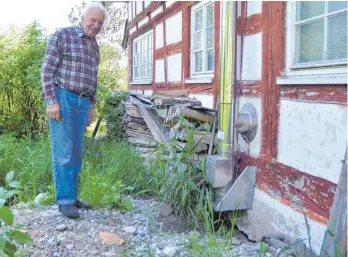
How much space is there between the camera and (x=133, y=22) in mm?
11375

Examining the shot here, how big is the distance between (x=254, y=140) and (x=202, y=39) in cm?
250

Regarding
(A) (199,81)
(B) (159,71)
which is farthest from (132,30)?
(A) (199,81)

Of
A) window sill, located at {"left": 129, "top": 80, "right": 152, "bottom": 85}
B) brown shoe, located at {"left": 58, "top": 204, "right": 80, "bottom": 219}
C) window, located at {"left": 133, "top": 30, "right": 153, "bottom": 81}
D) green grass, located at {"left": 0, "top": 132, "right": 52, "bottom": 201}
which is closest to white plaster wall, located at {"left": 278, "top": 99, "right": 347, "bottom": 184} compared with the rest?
brown shoe, located at {"left": 58, "top": 204, "right": 80, "bottom": 219}

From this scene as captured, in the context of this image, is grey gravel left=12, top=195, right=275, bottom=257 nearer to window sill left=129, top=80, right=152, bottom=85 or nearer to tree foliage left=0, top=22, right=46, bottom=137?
tree foliage left=0, top=22, right=46, bottom=137

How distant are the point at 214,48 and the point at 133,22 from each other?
6.63 meters

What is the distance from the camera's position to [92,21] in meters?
3.45

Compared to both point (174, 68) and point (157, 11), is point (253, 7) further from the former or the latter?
point (157, 11)

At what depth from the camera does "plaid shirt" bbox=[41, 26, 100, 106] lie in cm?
331

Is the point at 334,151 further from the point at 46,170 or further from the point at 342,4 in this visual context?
the point at 46,170

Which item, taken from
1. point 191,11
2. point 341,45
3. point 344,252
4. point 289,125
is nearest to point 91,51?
point 289,125

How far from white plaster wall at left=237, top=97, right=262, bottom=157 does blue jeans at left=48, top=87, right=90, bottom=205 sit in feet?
5.29

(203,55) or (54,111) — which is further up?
(203,55)

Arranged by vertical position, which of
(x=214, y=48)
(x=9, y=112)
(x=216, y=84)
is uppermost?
(x=214, y=48)

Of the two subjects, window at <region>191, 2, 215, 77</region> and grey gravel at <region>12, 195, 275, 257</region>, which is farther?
window at <region>191, 2, 215, 77</region>
